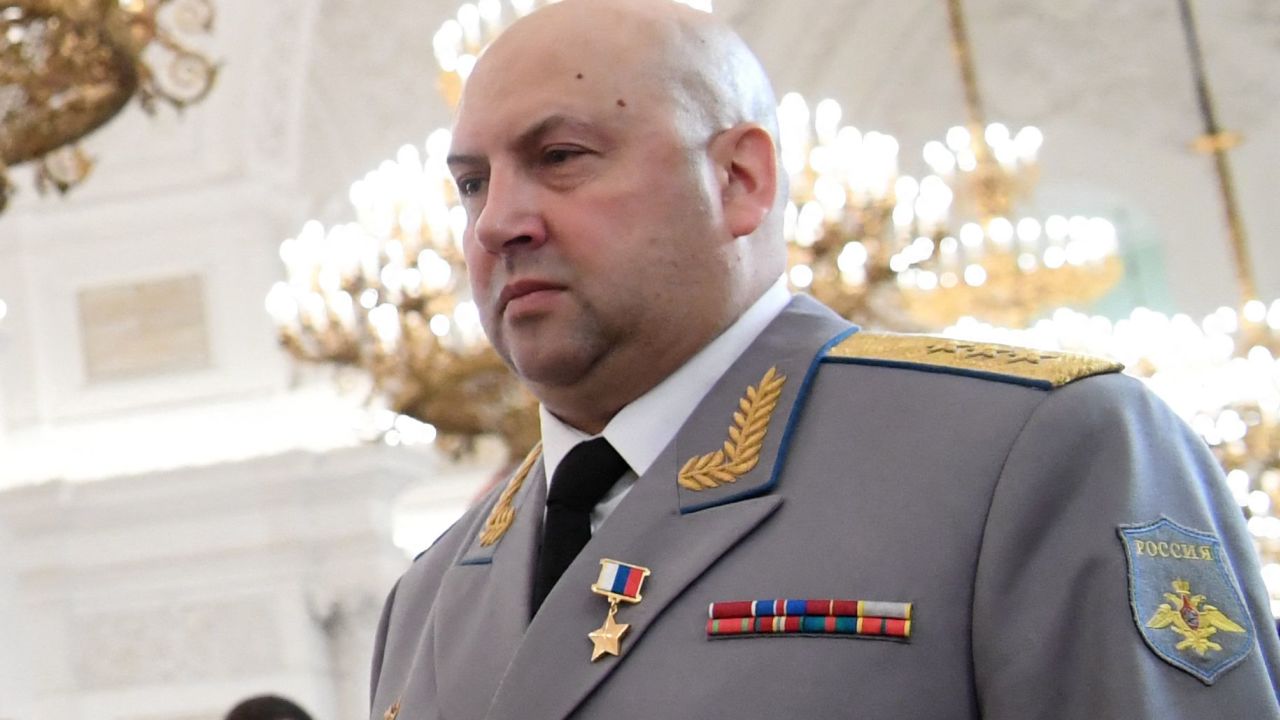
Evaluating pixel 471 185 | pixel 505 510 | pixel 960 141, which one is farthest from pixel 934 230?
pixel 471 185

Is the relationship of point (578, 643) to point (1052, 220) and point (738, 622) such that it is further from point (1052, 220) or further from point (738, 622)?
point (1052, 220)

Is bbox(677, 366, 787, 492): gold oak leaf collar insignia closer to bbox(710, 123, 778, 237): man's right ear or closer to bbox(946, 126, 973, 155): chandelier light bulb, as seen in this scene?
bbox(710, 123, 778, 237): man's right ear

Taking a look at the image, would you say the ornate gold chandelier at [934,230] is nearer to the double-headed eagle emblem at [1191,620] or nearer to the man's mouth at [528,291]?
the man's mouth at [528,291]

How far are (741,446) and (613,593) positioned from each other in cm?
18

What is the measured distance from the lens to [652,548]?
5.75 ft

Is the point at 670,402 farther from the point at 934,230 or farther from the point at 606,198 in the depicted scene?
the point at 934,230

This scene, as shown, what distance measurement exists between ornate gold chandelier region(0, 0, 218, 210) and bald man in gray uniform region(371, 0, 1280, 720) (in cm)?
301

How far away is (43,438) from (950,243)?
224 inches

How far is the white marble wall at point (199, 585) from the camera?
11.4 metres

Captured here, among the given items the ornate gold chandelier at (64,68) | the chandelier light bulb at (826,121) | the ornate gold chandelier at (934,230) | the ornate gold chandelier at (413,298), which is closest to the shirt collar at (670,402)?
the ornate gold chandelier at (64,68)

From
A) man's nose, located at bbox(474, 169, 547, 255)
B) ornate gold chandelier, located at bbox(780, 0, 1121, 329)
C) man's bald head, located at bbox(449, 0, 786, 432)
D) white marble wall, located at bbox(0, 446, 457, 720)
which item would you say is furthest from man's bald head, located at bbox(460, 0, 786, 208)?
white marble wall, located at bbox(0, 446, 457, 720)

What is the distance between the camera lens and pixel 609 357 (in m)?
1.83

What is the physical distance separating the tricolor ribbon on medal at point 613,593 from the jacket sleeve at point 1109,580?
11.8 inches

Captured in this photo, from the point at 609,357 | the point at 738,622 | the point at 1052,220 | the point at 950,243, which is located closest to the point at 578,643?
the point at 738,622
